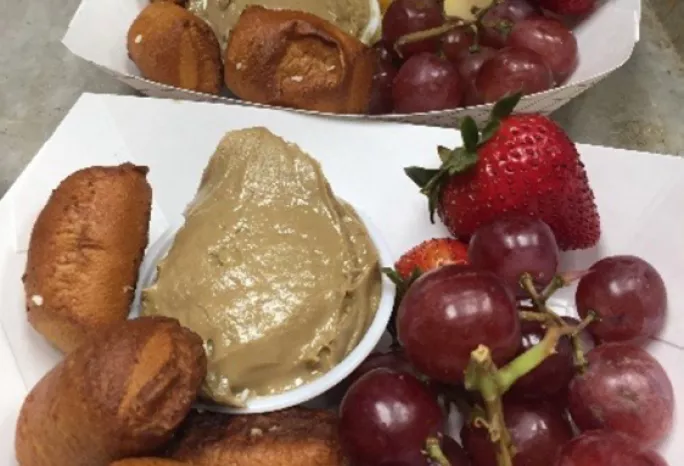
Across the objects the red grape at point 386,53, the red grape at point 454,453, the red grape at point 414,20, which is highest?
the red grape at point 414,20

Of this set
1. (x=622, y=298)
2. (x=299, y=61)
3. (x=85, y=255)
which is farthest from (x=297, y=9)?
(x=622, y=298)

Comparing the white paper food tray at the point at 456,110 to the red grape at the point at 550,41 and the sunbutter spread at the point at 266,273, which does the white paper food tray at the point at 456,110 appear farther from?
the sunbutter spread at the point at 266,273

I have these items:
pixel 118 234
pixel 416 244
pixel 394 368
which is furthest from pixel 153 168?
pixel 394 368

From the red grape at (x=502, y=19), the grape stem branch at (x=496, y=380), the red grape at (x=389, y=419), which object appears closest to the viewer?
the grape stem branch at (x=496, y=380)

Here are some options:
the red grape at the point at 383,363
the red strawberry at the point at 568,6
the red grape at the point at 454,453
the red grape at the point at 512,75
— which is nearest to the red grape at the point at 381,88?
the red grape at the point at 512,75

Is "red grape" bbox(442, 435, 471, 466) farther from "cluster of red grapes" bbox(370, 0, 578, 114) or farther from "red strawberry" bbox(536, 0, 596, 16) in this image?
"red strawberry" bbox(536, 0, 596, 16)

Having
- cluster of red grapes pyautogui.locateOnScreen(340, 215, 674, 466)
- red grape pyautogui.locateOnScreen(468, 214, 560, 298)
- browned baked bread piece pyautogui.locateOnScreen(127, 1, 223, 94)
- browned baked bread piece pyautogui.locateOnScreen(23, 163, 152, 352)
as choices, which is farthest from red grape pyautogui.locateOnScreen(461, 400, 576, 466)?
browned baked bread piece pyautogui.locateOnScreen(127, 1, 223, 94)

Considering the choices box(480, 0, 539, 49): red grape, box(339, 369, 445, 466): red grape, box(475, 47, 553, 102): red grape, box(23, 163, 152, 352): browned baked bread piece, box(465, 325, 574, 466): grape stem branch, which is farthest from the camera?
box(480, 0, 539, 49): red grape
